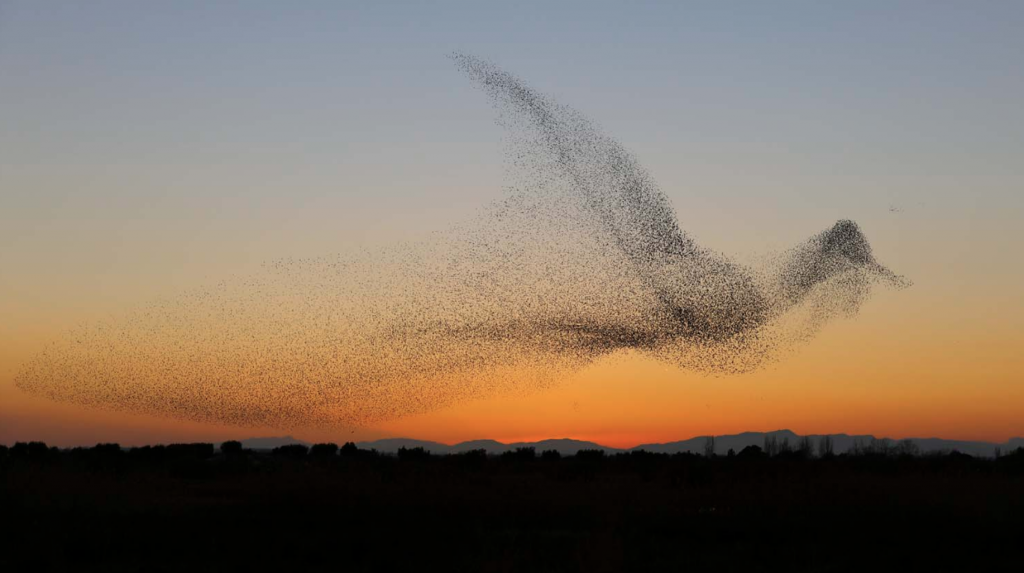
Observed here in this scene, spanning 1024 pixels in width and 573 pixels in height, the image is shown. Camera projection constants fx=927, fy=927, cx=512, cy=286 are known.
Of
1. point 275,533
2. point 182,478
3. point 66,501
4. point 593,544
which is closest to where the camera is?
point 593,544

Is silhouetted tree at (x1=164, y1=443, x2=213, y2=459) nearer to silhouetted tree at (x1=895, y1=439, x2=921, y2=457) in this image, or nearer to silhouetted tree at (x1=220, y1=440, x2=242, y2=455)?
silhouetted tree at (x1=220, y1=440, x2=242, y2=455)

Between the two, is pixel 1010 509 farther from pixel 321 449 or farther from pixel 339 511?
pixel 321 449

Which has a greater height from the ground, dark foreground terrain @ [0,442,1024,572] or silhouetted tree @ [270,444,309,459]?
silhouetted tree @ [270,444,309,459]

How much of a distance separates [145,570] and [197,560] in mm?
1169

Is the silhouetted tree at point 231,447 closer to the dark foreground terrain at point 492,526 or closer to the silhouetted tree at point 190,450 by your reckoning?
the silhouetted tree at point 190,450

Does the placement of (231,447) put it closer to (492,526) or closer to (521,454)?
(521,454)

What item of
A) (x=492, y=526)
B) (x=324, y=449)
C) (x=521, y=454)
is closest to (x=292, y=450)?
(x=324, y=449)

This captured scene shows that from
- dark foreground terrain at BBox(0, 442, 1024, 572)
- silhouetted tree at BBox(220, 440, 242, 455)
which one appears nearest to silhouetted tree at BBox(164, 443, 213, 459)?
silhouetted tree at BBox(220, 440, 242, 455)

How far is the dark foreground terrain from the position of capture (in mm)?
Result: 19750

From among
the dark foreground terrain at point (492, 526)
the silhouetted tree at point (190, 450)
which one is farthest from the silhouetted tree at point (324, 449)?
the dark foreground terrain at point (492, 526)

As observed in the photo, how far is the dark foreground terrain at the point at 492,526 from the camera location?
1975 cm

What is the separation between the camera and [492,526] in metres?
24.6

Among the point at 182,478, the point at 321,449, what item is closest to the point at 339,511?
the point at 182,478

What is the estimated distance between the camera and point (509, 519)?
25.8 m
